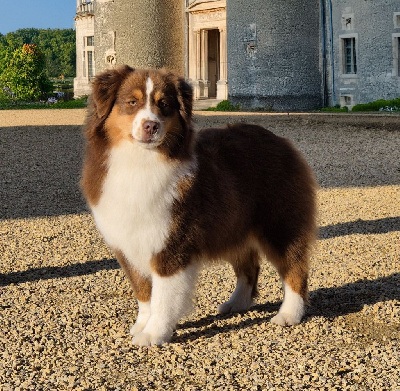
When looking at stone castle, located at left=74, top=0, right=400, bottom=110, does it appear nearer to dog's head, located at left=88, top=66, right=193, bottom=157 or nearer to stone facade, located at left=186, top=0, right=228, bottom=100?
stone facade, located at left=186, top=0, right=228, bottom=100

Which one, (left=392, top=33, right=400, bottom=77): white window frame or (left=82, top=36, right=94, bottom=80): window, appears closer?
(left=392, top=33, right=400, bottom=77): white window frame

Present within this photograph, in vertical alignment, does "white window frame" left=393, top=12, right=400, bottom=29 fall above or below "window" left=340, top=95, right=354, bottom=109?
above

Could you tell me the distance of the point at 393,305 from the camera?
428 centimetres

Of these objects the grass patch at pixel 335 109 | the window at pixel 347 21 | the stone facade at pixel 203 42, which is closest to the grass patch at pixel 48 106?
the stone facade at pixel 203 42

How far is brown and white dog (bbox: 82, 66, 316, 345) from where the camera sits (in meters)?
3.31

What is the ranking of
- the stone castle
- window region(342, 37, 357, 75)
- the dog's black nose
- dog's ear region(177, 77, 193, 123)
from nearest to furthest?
1. the dog's black nose
2. dog's ear region(177, 77, 193, 123)
3. the stone castle
4. window region(342, 37, 357, 75)

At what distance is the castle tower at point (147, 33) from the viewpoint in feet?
89.3

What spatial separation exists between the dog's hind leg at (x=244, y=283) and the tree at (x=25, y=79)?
28.4 metres

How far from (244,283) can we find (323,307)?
513 millimetres

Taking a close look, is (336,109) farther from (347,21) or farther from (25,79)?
(25,79)

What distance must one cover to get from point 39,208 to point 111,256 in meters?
2.40

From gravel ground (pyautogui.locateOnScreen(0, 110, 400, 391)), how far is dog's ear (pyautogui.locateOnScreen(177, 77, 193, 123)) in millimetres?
1142

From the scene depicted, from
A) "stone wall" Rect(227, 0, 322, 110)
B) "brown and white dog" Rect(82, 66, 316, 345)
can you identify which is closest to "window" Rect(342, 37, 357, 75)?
"stone wall" Rect(227, 0, 322, 110)

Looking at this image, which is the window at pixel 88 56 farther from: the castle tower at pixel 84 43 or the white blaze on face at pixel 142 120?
the white blaze on face at pixel 142 120
